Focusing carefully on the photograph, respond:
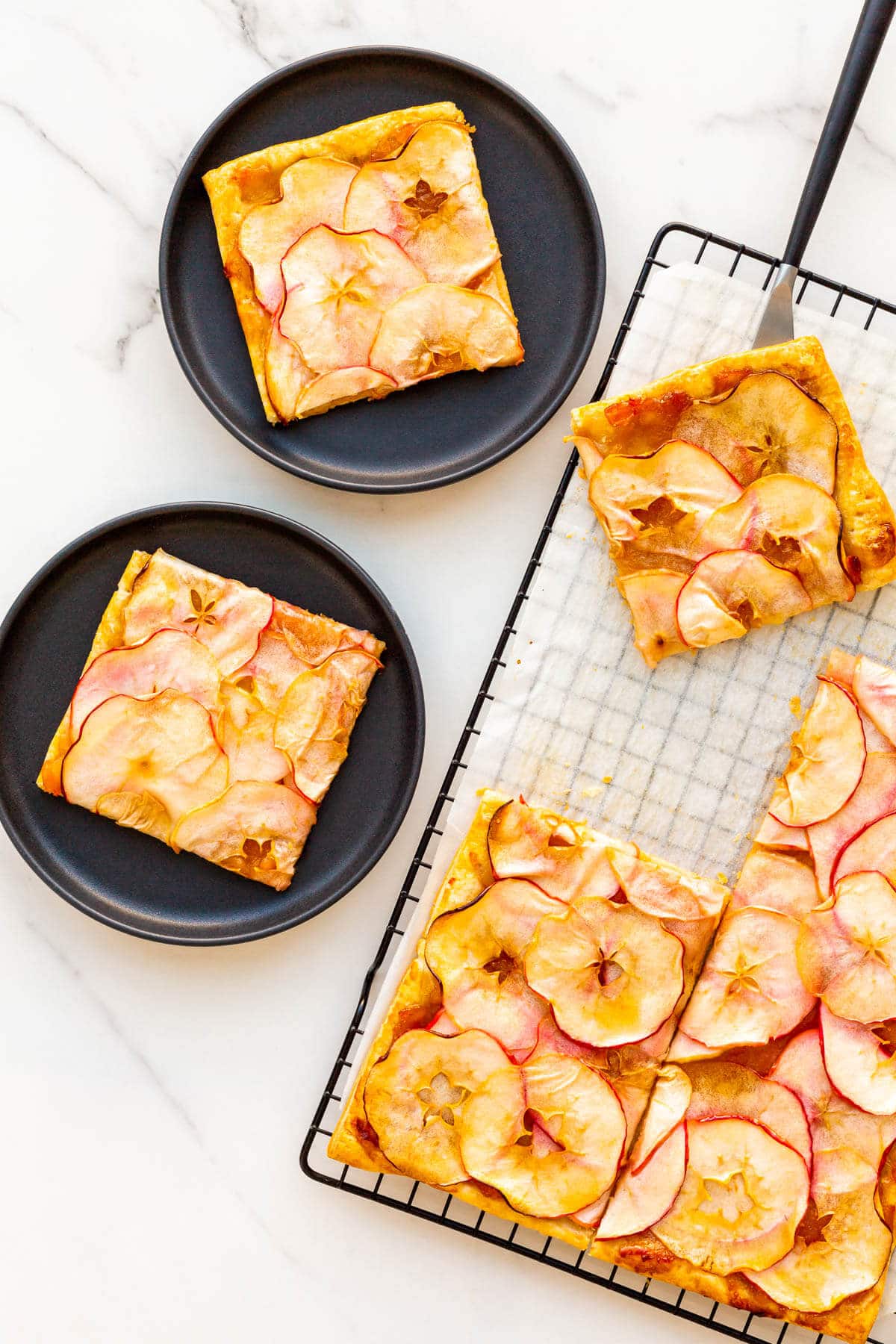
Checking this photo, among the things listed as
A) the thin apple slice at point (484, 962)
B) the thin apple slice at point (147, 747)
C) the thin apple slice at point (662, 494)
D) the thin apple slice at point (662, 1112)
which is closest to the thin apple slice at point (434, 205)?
the thin apple slice at point (662, 494)

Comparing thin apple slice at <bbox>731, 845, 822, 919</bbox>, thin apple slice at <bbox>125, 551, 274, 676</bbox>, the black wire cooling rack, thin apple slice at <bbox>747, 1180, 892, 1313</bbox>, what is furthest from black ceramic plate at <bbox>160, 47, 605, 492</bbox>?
thin apple slice at <bbox>747, 1180, 892, 1313</bbox>

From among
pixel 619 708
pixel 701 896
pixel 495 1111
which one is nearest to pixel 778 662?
pixel 619 708

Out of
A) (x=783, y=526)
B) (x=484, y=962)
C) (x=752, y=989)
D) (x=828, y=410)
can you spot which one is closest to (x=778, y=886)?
(x=752, y=989)

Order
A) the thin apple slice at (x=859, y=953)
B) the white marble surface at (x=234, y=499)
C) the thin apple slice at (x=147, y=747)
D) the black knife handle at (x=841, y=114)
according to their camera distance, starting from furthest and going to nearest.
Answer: the white marble surface at (x=234, y=499) < the thin apple slice at (x=147, y=747) < the thin apple slice at (x=859, y=953) < the black knife handle at (x=841, y=114)

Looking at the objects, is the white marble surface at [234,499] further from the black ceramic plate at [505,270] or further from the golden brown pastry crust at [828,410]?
the golden brown pastry crust at [828,410]

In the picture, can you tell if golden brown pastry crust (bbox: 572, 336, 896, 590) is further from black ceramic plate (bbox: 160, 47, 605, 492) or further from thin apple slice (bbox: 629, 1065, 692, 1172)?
thin apple slice (bbox: 629, 1065, 692, 1172)

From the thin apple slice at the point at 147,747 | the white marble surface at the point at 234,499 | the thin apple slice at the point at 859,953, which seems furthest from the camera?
the white marble surface at the point at 234,499

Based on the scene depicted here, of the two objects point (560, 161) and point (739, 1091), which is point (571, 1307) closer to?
point (739, 1091)
